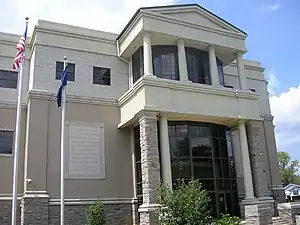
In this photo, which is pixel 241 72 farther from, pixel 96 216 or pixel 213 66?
pixel 96 216

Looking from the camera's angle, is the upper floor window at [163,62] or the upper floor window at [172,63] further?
the upper floor window at [172,63]

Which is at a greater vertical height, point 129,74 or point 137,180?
point 129,74

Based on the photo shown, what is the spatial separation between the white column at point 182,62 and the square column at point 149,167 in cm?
356

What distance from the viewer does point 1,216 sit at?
19.3m

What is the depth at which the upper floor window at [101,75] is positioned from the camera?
76.8ft

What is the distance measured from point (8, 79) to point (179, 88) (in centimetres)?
1086

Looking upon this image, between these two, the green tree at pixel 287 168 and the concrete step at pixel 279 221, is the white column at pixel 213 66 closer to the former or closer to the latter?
the concrete step at pixel 279 221

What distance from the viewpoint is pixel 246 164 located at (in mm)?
21438

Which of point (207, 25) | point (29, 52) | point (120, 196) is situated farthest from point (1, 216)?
point (207, 25)

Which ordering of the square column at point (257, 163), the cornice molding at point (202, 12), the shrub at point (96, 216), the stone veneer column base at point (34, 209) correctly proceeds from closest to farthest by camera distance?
1. the shrub at point (96, 216)
2. the stone veneer column base at point (34, 209)
3. the square column at point (257, 163)
4. the cornice molding at point (202, 12)

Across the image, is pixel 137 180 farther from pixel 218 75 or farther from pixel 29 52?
pixel 29 52

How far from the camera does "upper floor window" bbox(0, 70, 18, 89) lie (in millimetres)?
21938

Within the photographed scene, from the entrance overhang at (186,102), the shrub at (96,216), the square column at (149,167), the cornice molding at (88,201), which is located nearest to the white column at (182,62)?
the entrance overhang at (186,102)

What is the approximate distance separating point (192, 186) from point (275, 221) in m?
6.75
